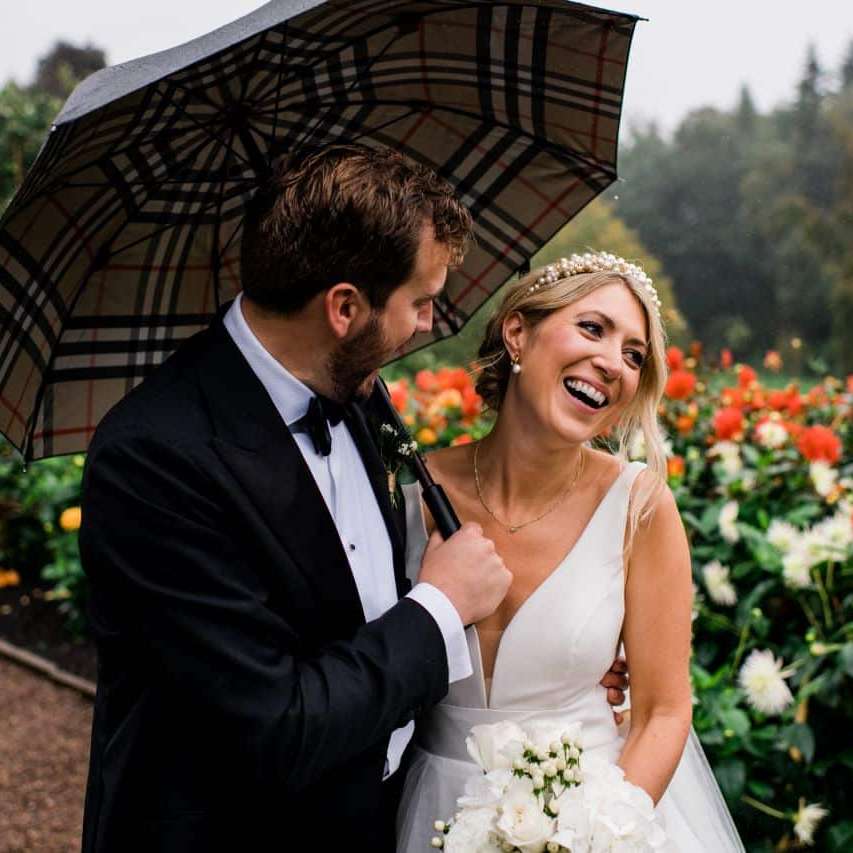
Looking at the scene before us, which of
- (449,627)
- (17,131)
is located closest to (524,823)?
(449,627)

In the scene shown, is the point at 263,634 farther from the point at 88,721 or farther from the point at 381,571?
the point at 88,721

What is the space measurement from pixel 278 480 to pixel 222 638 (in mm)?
312

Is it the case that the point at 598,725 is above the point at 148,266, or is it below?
below

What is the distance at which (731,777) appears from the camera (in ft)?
10.0

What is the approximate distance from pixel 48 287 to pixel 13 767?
3.67 metres

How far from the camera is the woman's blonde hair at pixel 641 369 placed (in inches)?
94.8

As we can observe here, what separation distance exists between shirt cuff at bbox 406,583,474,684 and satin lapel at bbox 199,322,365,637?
131mm

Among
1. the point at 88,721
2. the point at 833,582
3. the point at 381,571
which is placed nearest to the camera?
the point at 381,571

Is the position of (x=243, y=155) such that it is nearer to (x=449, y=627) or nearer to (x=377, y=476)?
(x=377, y=476)

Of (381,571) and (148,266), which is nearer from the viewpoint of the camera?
(381,571)

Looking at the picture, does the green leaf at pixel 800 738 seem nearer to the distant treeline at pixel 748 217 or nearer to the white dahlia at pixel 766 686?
the white dahlia at pixel 766 686

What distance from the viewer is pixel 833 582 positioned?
333cm

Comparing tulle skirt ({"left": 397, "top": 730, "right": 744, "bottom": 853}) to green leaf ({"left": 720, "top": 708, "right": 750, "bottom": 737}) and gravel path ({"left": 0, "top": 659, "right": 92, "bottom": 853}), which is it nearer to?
green leaf ({"left": 720, "top": 708, "right": 750, "bottom": 737})

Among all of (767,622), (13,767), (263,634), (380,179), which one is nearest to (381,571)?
(263,634)
